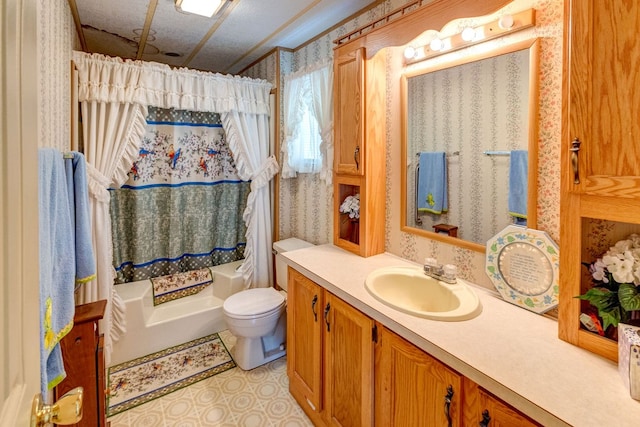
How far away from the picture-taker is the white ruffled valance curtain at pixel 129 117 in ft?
7.13

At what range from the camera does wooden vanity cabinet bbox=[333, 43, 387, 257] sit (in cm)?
184

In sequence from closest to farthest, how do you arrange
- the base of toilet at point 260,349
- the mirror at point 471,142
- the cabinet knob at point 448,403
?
the cabinet knob at point 448,403
the mirror at point 471,142
the base of toilet at point 260,349

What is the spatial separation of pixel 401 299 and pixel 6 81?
157 cm

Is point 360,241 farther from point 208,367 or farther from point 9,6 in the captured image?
point 9,6

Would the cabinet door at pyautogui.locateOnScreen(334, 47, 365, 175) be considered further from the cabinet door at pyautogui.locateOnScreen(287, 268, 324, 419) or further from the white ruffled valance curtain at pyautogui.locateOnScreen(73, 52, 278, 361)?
the white ruffled valance curtain at pyautogui.locateOnScreen(73, 52, 278, 361)

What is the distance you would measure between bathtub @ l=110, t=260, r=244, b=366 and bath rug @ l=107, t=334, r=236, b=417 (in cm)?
7

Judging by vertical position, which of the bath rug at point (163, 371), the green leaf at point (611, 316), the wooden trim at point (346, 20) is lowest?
the bath rug at point (163, 371)

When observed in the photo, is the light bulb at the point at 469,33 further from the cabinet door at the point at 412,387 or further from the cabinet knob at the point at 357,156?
the cabinet door at the point at 412,387

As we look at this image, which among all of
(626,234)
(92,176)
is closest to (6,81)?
(626,234)

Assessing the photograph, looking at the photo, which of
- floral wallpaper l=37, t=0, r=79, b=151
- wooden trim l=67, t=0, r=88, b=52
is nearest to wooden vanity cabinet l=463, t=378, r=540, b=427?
floral wallpaper l=37, t=0, r=79, b=151

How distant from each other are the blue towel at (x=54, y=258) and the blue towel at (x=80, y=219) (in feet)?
0.76

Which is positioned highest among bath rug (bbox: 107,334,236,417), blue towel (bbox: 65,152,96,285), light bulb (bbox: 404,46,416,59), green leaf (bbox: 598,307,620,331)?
light bulb (bbox: 404,46,416,59)

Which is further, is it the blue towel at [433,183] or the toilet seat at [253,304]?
the toilet seat at [253,304]

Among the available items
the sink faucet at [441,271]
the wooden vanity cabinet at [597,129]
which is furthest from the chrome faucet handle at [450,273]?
the wooden vanity cabinet at [597,129]
